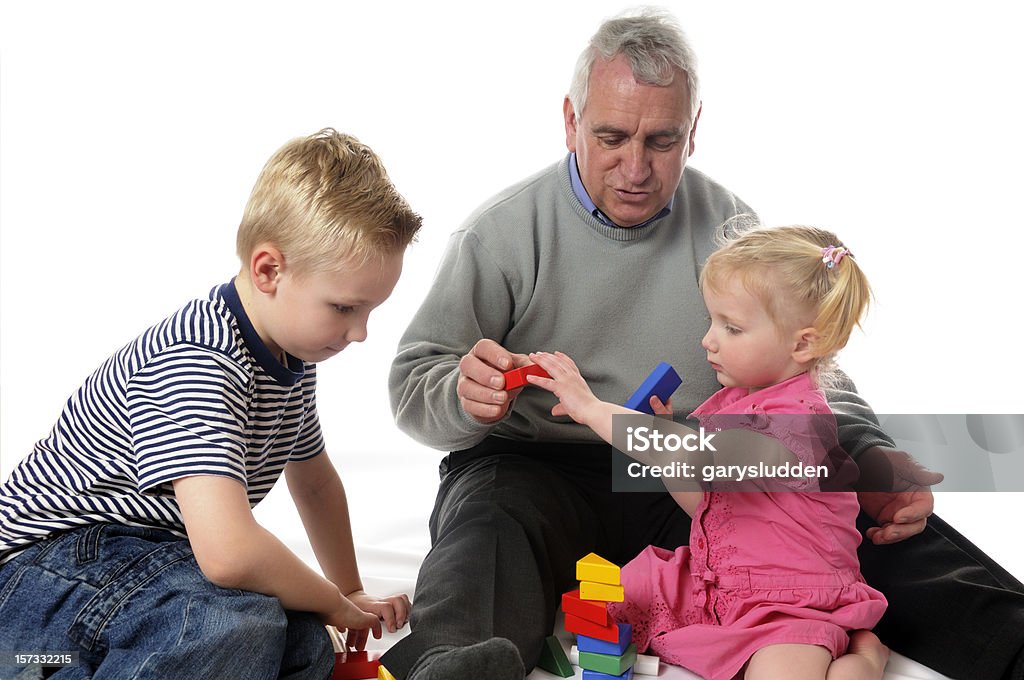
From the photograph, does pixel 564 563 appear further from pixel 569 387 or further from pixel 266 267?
pixel 266 267

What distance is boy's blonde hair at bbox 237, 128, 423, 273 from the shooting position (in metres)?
1.54

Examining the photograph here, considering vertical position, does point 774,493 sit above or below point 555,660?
above

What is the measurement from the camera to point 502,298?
2012 mm

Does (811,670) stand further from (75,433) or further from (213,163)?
(213,163)

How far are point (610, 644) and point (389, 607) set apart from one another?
398mm

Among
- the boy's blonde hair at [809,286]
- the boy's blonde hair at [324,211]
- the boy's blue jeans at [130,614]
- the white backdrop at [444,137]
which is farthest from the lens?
the white backdrop at [444,137]

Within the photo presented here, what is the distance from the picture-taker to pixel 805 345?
1678 mm

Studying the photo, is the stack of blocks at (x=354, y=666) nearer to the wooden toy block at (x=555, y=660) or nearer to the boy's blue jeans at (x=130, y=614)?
the boy's blue jeans at (x=130, y=614)

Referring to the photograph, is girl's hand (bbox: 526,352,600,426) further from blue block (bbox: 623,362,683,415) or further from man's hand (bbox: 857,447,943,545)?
man's hand (bbox: 857,447,943,545)

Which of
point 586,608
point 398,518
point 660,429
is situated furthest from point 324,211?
point 398,518

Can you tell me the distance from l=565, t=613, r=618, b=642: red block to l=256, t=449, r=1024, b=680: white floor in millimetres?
Answer: 108

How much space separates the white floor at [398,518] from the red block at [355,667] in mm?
106

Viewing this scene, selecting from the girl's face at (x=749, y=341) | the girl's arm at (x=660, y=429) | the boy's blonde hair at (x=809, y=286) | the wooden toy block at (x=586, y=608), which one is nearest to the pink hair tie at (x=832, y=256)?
the boy's blonde hair at (x=809, y=286)

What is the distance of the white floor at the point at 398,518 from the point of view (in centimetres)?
208
